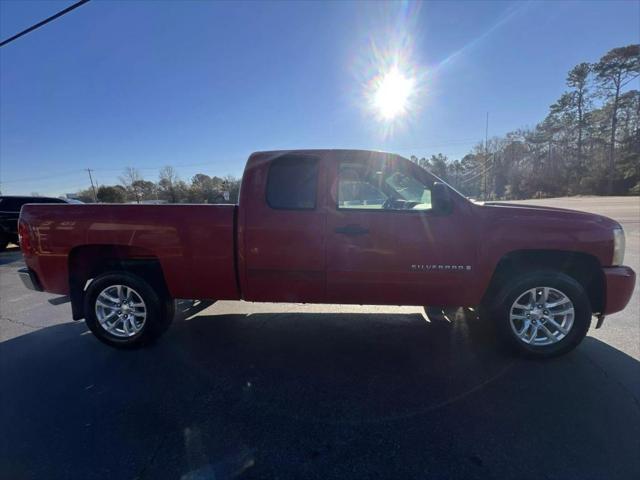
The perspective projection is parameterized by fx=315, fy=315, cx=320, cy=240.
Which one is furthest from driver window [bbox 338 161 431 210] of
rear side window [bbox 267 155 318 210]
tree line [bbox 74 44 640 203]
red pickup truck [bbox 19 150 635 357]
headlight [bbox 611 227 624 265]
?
tree line [bbox 74 44 640 203]

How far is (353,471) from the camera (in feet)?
6.31

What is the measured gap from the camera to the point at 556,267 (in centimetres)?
319

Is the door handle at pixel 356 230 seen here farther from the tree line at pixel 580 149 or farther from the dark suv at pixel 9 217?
the tree line at pixel 580 149

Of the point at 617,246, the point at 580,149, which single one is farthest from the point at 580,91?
the point at 617,246

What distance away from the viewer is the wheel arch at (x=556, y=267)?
3.13m

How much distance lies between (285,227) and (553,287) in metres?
2.69

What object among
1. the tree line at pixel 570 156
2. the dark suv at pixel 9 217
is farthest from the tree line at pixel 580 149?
the dark suv at pixel 9 217

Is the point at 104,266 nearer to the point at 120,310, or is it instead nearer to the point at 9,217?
the point at 120,310

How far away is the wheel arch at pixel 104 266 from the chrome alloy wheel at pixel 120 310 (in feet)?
0.74

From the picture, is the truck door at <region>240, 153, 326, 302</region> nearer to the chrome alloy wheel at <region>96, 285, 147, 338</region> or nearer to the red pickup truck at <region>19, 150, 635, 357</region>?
the red pickup truck at <region>19, 150, 635, 357</region>

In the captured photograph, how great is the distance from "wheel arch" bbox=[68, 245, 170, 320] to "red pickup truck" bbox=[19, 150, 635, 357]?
0.04 meters

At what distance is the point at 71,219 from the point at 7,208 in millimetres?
11445

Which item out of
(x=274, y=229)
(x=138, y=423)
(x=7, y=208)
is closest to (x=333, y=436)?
(x=138, y=423)

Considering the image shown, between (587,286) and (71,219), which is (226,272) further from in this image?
(587,286)
